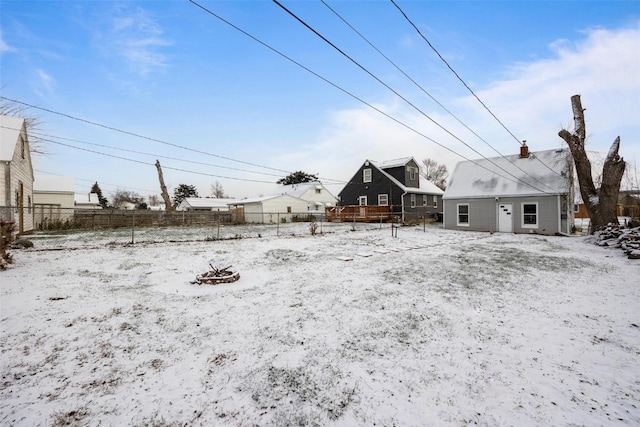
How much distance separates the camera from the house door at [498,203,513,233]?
1803 centimetres

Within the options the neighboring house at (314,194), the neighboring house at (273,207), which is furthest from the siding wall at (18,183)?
the neighboring house at (314,194)

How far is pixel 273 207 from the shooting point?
1270 inches

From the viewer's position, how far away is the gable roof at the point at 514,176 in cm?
1709

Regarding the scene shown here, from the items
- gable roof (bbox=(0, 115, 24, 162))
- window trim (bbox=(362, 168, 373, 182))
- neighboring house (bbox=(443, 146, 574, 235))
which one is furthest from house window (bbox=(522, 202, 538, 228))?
gable roof (bbox=(0, 115, 24, 162))

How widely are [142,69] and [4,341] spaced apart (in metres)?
11.3

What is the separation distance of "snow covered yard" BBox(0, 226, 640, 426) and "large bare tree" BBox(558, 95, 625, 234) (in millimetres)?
10439

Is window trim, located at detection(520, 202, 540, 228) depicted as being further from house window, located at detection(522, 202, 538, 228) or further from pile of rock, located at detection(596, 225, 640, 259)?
pile of rock, located at detection(596, 225, 640, 259)

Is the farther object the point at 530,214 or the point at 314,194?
the point at 314,194

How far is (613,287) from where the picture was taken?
20.5ft

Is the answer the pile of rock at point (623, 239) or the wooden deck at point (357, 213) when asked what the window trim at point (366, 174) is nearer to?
the wooden deck at point (357, 213)

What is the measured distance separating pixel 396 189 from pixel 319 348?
2615 centimetres

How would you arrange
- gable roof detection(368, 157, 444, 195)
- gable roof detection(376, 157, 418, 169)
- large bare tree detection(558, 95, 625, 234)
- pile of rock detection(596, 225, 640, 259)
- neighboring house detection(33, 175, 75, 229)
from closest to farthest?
pile of rock detection(596, 225, 640, 259) < large bare tree detection(558, 95, 625, 234) < neighboring house detection(33, 175, 75, 229) < gable roof detection(368, 157, 444, 195) < gable roof detection(376, 157, 418, 169)

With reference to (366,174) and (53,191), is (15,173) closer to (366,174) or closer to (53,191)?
(53,191)

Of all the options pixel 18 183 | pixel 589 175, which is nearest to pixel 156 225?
pixel 18 183
